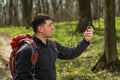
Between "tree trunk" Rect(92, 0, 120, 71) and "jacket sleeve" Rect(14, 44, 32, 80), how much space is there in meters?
6.62

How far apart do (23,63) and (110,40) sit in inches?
267

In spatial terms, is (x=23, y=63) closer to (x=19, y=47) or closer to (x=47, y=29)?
(x=19, y=47)

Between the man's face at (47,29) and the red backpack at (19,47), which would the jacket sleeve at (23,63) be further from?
the man's face at (47,29)

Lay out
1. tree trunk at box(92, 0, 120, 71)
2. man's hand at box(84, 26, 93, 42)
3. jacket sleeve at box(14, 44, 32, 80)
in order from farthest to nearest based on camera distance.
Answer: tree trunk at box(92, 0, 120, 71) → man's hand at box(84, 26, 93, 42) → jacket sleeve at box(14, 44, 32, 80)

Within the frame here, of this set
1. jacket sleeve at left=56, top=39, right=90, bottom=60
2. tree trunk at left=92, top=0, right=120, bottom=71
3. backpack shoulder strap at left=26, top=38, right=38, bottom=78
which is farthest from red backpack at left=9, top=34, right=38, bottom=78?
tree trunk at left=92, top=0, right=120, bottom=71

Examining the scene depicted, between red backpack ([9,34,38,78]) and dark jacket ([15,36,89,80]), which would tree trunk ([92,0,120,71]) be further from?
red backpack ([9,34,38,78])

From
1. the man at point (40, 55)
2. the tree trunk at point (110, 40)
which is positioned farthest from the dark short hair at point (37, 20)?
the tree trunk at point (110, 40)

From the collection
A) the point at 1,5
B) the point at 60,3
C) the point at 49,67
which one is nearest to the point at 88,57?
the point at 49,67

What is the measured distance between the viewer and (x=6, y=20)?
59.8 m

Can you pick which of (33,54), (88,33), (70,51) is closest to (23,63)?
(33,54)

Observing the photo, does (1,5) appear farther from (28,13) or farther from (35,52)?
(35,52)

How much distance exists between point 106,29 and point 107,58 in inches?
37.7

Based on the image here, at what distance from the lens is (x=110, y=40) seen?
35.6ft

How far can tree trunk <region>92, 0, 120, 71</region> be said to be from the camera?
10.7 meters
